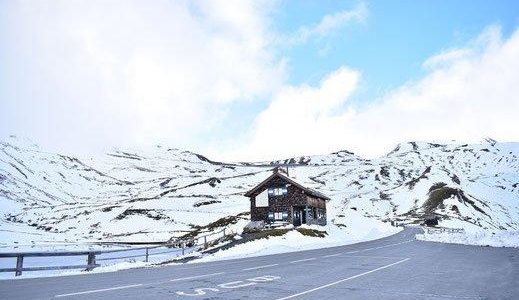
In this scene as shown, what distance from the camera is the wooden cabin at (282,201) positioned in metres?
64.4

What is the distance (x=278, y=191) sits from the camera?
215ft

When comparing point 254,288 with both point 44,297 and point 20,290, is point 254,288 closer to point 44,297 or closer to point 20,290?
point 44,297

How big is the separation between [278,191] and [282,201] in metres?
1.62

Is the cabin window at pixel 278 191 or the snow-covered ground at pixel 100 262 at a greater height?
the cabin window at pixel 278 191

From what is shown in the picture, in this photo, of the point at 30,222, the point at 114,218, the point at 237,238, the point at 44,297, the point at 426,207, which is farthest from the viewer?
the point at 426,207

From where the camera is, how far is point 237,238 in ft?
149

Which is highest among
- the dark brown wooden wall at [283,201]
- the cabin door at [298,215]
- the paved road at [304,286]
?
the dark brown wooden wall at [283,201]

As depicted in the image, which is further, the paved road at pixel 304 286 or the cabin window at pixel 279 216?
the cabin window at pixel 279 216

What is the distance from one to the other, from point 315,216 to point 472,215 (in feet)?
305

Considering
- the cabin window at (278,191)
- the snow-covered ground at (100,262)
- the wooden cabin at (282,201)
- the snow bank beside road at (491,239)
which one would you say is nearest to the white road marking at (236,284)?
the snow-covered ground at (100,262)

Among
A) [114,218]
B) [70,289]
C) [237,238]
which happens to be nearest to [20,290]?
[70,289]

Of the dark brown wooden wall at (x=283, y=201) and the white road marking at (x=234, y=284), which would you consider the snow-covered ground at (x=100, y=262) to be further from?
the dark brown wooden wall at (x=283, y=201)

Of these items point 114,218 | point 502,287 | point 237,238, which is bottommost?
point 502,287

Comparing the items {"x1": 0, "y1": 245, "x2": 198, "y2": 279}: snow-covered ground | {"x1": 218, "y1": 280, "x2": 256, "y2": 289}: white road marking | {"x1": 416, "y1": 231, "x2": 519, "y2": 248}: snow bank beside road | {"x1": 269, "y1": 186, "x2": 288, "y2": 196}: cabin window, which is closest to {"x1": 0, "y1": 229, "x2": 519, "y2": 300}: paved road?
{"x1": 218, "y1": 280, "x2": 256, "y2": 289}: white road marking
